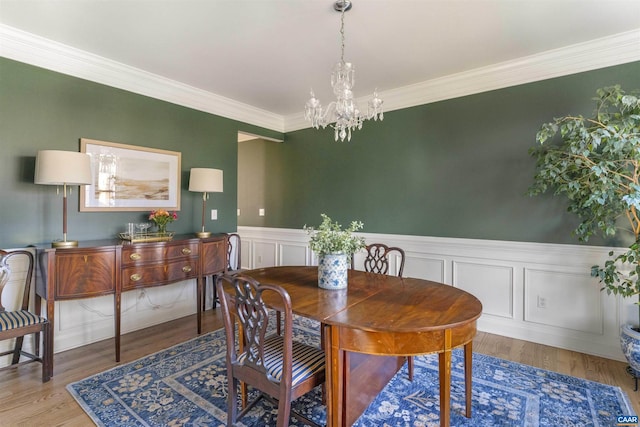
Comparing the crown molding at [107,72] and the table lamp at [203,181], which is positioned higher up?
the crown molding at [107,72]

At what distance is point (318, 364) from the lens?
5.49 feet

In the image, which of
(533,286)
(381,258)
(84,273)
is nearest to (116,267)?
(84,273)

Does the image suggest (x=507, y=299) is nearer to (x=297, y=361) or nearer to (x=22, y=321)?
(x=297, y=361)

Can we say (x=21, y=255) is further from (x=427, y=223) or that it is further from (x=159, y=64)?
(x=427, y=223)

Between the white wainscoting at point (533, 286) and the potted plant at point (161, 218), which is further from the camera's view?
the potted plant at point (161, 218)

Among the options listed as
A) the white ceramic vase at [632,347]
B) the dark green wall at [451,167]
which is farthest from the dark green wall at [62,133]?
the white ceramic vase at [632,347]

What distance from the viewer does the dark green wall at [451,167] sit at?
293 cm

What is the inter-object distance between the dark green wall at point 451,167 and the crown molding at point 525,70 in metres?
0.07

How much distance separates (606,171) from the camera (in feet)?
7.39

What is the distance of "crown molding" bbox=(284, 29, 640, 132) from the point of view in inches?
104

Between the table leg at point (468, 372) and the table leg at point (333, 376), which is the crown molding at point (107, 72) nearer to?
the table leg at point (333, 376)

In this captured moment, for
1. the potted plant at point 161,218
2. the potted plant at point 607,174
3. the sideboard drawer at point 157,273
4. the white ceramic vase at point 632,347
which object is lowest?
the white ceramic vase at point 632,347

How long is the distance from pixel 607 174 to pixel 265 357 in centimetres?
267

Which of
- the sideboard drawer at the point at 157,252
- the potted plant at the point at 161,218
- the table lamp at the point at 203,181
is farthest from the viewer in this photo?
the table lamp at the point at 203,181
